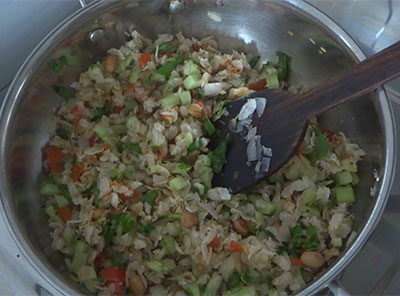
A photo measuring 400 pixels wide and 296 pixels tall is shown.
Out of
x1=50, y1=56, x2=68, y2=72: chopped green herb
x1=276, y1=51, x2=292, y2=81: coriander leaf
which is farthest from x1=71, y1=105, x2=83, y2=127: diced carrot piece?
x1=276, y1=51, x2=292, y2=81: coriander leaf

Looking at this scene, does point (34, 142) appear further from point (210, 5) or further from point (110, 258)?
point (210, 5)

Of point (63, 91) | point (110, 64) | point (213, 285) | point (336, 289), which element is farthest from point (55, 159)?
point (336, 289)

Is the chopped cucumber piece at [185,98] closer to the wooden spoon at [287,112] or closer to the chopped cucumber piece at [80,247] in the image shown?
the wooden spoon at [287,112]

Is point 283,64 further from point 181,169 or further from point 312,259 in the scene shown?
point 312,259

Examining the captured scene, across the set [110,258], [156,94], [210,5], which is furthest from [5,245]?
[210,5]

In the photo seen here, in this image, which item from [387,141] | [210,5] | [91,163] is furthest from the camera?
[210,5]

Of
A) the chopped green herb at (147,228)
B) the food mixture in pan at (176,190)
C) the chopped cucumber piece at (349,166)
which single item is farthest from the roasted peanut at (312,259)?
the chopped green herb at (147,228)

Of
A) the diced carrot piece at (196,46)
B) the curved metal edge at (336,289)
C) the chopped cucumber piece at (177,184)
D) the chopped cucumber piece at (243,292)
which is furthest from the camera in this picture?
the diced carrot piece at (196,46)
